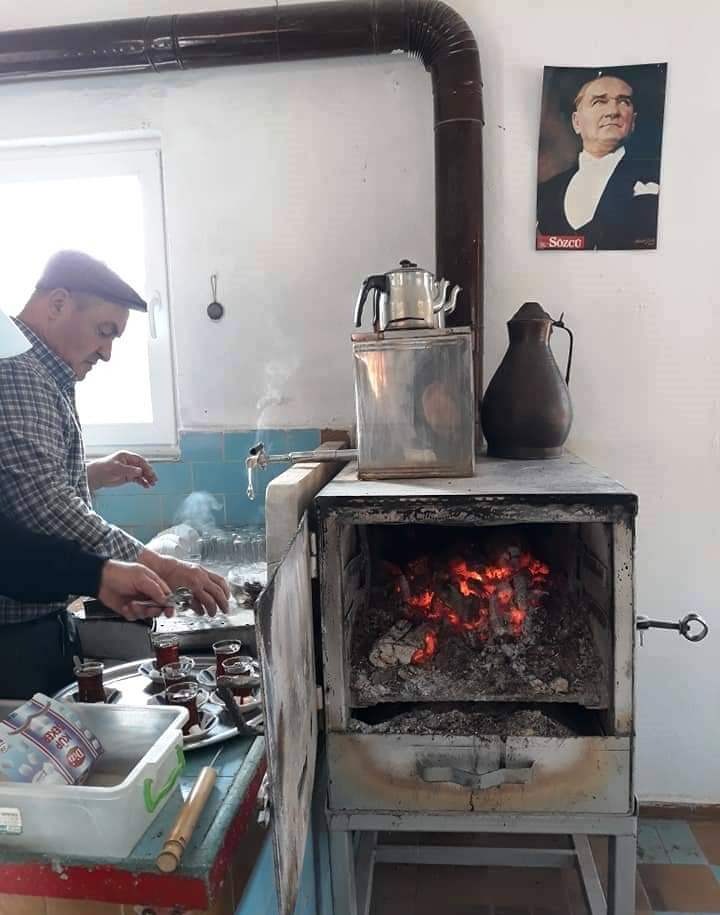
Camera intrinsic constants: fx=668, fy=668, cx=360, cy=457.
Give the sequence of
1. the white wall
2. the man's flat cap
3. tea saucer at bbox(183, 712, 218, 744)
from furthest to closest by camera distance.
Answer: the white wall → the man's flat cap → tea saucer at bbox(183, 712, 218, 744)

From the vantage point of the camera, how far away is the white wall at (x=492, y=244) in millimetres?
1854

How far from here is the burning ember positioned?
1337 millimetres

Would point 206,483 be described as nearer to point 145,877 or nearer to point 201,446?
point 201,446

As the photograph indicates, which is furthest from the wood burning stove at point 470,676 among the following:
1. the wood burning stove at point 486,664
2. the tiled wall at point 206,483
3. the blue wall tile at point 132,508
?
the blue wall tile at point 132,508

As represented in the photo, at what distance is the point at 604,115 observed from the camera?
1.84m

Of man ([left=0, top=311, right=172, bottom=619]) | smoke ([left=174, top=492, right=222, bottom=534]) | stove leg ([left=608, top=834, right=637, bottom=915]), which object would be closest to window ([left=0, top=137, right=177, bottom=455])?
smoke ([left=174, top=492, right=222, bottom=534])

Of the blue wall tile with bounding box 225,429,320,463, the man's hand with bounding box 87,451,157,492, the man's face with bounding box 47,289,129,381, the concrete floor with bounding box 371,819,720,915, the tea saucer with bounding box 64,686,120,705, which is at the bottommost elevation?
the concrete floor with bounding box 371,819,720,915

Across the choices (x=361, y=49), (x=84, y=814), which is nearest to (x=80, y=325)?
(x=361, y=49)

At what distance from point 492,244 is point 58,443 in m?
1.28

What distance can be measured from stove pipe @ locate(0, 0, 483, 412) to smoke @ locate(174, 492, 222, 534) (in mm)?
921

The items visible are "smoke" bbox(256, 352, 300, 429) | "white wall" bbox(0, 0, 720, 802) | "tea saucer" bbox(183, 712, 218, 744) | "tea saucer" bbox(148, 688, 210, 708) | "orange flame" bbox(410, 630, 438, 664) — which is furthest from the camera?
"smoke" bbox(256, 352, 300, 429)

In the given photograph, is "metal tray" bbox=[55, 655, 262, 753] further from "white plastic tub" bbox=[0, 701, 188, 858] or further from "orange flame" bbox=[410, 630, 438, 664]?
"orange flame" bbox=[410, 630, 438, 664]

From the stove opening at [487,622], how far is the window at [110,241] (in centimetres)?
103

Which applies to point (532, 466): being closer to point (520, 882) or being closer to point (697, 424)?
point (697, 424)
